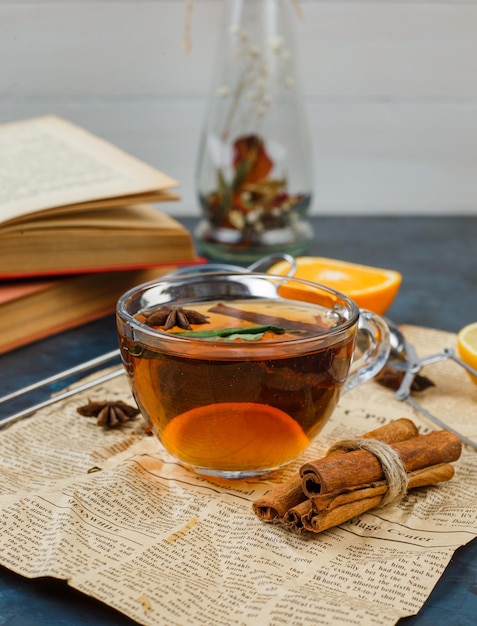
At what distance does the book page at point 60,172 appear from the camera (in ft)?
3.28

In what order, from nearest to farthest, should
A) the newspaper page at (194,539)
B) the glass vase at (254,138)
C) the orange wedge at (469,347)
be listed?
the newspaper page at (194,539) < the orange wedge at (469,347) < the glass vase at (254,138)

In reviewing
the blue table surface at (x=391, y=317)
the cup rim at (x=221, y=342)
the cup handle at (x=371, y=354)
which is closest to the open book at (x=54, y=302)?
the blue table surface at (x=391, y=317)

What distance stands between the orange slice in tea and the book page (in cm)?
44

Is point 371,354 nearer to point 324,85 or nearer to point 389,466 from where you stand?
point 389,466

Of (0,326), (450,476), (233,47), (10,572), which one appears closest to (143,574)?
(10,572)

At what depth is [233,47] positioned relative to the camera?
4.08ft

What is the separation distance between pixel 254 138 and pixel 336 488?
0.77 m

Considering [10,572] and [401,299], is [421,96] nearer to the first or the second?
[401,299]

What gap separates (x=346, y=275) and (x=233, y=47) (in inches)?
17.5

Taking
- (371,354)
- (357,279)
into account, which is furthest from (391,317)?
(371,354)

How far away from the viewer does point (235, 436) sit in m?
0.59

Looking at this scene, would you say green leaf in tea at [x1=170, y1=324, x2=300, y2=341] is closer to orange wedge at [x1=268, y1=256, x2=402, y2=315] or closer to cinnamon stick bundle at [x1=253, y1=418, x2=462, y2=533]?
cinnamon stick bundle at [x1=253, y1=418, x2=462, y2=533]

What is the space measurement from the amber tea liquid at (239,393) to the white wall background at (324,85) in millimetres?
1028

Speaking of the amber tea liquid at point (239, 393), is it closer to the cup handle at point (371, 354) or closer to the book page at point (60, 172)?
the cup handle at point (371, 354)
